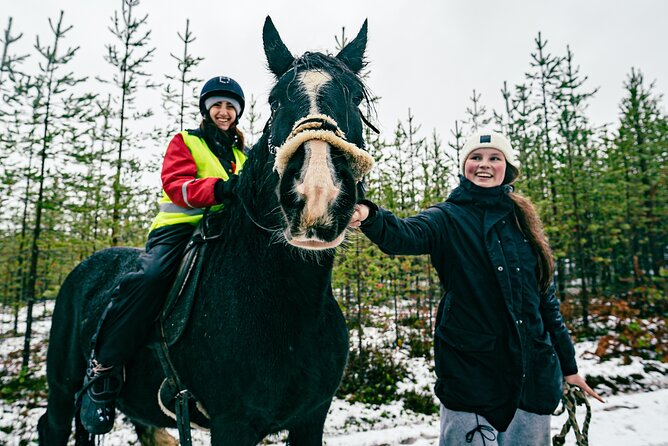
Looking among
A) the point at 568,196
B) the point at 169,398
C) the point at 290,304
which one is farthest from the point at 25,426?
the point at 568,196

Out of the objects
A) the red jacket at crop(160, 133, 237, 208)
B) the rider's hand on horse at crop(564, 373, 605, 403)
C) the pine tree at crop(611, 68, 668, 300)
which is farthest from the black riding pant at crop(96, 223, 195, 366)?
the pine tree at crop(611, 68, 668, 300)

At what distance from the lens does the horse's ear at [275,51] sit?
2.18 meters

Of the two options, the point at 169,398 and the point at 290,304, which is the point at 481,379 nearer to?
the point at 290,304

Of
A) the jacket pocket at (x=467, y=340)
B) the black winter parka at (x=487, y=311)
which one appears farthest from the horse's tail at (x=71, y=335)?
the jacket pocket at (x=467, y=340)

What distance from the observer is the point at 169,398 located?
216 cm

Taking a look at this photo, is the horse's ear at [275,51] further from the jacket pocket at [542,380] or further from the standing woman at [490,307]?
the jacket pocket at [542,380]

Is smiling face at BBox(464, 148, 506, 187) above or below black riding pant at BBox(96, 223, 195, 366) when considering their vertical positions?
above

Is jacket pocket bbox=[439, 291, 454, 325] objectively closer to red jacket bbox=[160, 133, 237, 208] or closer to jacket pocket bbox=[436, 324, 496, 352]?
jacket pocket bbox=[436, 324, 496, 352]

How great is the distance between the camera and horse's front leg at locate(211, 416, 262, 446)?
1809mm

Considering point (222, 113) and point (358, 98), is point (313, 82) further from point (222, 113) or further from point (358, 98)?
point (222, 113)

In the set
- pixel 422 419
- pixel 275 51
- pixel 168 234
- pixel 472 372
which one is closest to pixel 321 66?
pixel 275 51

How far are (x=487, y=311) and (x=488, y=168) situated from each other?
40.0 inches

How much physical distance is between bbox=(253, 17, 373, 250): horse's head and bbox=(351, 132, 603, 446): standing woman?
1.35ft

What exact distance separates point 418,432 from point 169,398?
4.69 metres
